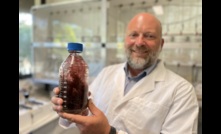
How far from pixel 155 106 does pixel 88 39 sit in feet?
4.17

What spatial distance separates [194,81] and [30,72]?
1987mm

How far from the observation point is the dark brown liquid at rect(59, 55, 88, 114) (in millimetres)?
590

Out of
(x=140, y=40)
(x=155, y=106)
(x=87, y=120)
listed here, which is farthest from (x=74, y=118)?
(x=140, y=40)

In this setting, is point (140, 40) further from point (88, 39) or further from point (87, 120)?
point (88, 39)

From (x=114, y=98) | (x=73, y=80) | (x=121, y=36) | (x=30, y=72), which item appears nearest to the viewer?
(x=73, y=80)

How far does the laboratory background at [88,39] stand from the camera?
60.0 inches

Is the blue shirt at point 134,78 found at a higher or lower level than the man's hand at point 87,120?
higher

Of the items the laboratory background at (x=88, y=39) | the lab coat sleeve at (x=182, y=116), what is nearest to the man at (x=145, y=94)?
the lab coat sleeve at (x=182, y=116)

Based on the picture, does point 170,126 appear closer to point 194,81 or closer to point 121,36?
point 194,81

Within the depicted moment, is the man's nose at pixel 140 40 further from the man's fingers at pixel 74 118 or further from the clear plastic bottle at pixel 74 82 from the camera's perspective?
the man's fingers at pixel 74 118

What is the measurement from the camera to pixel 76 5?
1965 mm

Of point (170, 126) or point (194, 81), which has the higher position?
point (194, 81)

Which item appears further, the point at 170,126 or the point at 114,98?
the point at 114,98
